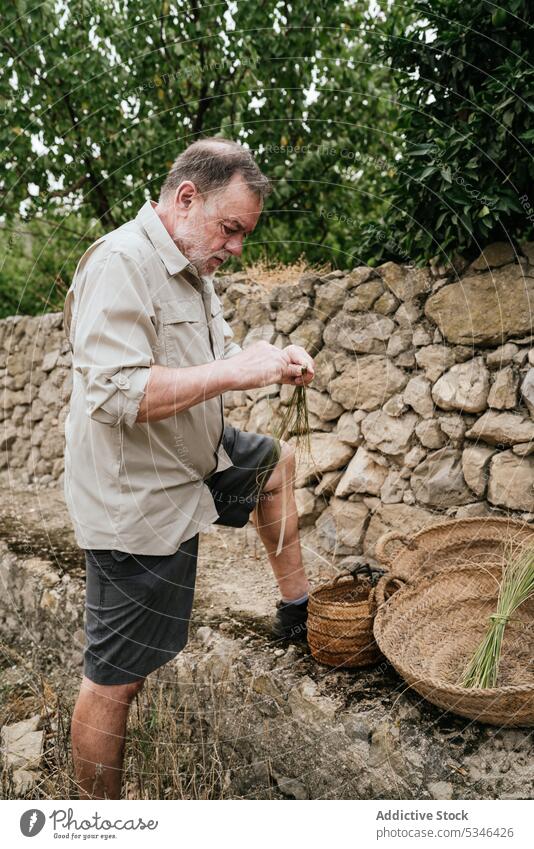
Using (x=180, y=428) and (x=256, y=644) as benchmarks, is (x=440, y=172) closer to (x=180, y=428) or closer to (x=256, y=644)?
(x=180, y=428)

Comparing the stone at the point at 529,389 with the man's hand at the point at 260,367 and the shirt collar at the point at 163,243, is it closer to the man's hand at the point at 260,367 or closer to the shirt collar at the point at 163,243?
the man's hand at the point at 260,367

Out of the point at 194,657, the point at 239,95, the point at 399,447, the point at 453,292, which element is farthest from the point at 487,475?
the point at 239,95

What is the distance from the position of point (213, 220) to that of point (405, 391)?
1504 millimetres

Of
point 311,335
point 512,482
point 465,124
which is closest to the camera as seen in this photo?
point 465,124

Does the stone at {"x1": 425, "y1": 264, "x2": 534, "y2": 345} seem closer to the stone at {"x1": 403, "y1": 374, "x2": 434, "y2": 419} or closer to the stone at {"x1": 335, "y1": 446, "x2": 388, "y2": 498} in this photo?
the stone at {"x1": 403, "y1": 374, "x2": 434, "y2": 419}

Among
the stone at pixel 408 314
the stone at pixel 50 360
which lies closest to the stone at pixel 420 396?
the stone at pixel 408 314

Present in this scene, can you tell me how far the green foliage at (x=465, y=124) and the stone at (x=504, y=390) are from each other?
1.65 ft

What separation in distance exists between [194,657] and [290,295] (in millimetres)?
1905

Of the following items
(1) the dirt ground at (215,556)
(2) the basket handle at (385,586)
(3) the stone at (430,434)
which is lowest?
(1) the dirt ground at (215,556)

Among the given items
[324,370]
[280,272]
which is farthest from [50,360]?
[324,370]

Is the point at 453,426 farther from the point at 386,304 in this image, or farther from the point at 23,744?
the point at 23,744

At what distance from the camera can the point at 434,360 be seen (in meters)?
2.95

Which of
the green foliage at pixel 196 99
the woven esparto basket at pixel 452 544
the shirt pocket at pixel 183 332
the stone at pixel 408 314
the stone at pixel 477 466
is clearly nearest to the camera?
the shirt pocket at pixel 183 332

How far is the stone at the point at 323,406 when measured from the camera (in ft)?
11.3
